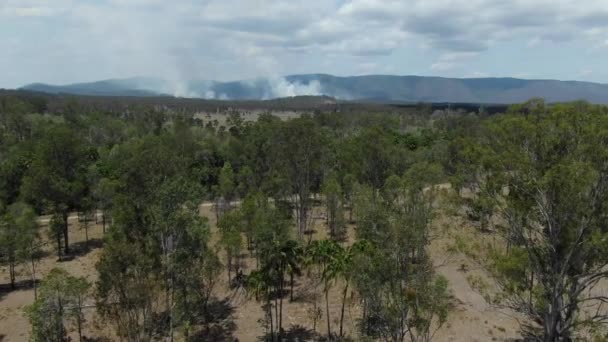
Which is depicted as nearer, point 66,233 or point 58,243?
point 58,243

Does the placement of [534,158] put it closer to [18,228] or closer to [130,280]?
[130,280]

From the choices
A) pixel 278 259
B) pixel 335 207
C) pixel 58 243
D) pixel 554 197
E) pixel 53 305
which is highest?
pixel 554 197

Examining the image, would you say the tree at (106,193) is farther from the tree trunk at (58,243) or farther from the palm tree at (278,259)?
the palm tree at (278,259)

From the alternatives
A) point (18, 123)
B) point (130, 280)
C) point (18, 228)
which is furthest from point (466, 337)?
point (18, 123)

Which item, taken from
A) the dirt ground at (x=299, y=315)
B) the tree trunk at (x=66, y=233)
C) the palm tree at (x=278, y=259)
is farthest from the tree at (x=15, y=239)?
the palm tree at (x=278, y=259)

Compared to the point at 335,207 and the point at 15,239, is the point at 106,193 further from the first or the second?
the point at 335,207

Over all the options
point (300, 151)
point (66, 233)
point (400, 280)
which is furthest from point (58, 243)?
point (400, 280)

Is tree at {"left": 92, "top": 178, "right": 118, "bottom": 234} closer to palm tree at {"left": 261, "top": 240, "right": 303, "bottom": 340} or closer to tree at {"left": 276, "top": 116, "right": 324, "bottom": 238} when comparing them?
tree at {"left": 276, "top": 116, "right": 324, "bottom": 238}

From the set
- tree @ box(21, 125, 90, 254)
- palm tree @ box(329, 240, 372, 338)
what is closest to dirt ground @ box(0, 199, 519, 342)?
palm tree @ box(329, 240, 372, 338)
